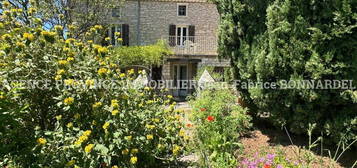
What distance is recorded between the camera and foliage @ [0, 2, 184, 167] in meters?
1.96

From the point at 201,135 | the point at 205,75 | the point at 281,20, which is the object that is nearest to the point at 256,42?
the point at 281,20

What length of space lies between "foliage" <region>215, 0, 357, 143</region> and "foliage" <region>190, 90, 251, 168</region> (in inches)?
26.5

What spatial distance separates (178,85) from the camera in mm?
15695

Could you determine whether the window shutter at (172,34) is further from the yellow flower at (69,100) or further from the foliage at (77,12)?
the yellow flower at (69,100)

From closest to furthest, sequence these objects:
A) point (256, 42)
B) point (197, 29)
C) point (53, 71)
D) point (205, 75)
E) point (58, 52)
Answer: point (53, 71), point (58, 52), point (256, 42), point (205, 75), point (197, 29)

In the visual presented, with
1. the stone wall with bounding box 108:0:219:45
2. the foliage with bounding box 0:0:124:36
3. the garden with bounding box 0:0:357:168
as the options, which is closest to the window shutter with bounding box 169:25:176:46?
the stone wall with bounding box 108:0:219:45

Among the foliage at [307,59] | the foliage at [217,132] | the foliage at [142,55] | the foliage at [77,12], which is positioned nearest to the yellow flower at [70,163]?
the foliage at [217,132]

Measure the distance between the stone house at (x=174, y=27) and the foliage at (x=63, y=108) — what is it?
37.8 ft

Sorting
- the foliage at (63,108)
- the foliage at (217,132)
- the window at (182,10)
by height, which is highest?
the window at (182,10)

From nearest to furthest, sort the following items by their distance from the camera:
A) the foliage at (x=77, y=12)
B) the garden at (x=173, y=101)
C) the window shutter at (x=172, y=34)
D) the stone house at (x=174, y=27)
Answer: the garden at (x=173, y=101) < the foliage at (x=77, y=12) < the stone house at (x=174, y=27) < the window shutter at (x=172, y=34)

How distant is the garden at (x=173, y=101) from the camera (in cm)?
202

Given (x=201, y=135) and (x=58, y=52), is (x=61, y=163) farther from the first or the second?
(x=201, y=135)

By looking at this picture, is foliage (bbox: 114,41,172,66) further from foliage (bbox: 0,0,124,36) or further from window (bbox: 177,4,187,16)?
window (bbox: 177,4,187,16)

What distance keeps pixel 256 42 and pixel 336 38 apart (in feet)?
4.43
